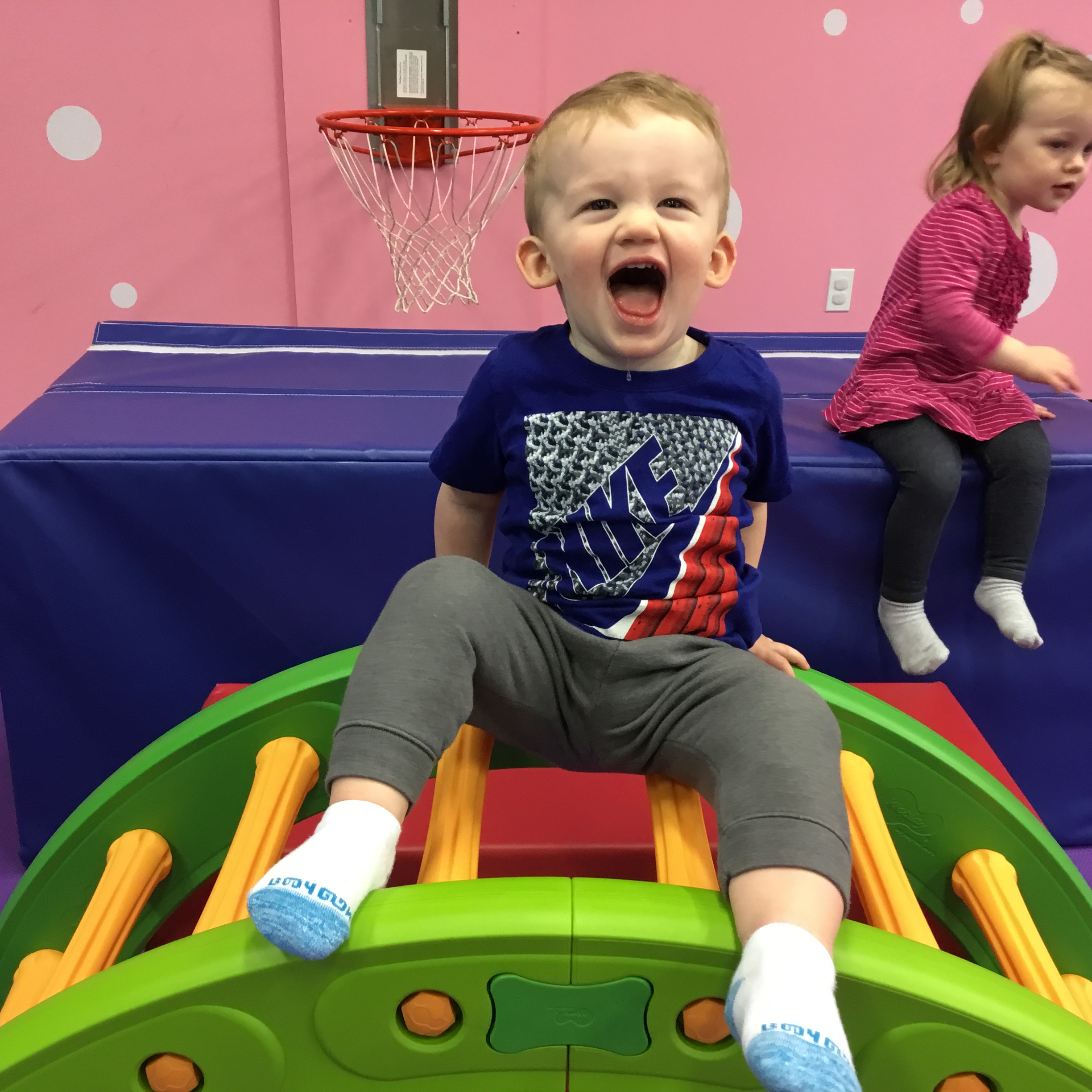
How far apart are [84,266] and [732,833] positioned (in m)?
2.40

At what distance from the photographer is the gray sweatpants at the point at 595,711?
0.64 metres

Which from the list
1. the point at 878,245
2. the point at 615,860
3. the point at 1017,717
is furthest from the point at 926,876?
the point at 878,245

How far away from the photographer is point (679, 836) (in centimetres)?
76

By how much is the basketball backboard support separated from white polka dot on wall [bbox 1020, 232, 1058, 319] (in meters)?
1.68

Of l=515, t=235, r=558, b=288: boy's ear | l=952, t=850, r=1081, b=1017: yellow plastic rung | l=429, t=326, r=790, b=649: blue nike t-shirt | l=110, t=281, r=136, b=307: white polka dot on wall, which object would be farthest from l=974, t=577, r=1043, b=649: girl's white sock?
l=110, t=281, r=136, b=307: white polka dot on wall

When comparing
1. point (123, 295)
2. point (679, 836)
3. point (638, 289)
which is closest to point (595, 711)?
point (679, 836)

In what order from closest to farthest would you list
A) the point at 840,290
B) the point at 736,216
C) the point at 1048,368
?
the point at 1048,368, the point at 736,216, the point at 840,290

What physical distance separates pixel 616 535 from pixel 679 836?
249 mm

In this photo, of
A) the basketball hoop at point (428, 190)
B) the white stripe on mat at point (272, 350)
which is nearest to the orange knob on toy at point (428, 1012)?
the white stripe on mat at point (272, 350)

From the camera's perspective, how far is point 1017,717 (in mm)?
1217

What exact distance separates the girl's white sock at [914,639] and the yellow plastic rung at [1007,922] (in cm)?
27

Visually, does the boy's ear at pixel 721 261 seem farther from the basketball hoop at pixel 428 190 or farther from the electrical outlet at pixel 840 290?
the electrical outlet at pixel 840 290

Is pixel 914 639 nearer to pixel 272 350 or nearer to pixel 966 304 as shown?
pixel 966 304

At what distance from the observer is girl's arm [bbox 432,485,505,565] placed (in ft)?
3.08
